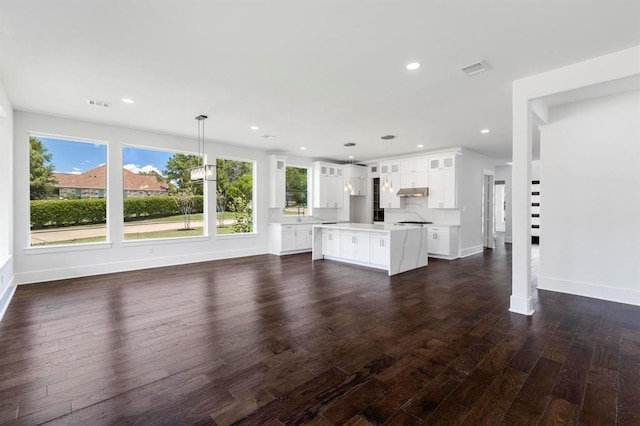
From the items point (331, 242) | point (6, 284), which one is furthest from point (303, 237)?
point (6, 284)

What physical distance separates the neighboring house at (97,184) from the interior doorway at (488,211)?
29.1ft

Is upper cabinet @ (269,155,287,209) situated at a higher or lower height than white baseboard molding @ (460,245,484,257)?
higher

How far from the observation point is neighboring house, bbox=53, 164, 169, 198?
552cm

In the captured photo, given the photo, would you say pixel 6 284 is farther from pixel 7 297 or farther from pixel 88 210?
pixel 88 210

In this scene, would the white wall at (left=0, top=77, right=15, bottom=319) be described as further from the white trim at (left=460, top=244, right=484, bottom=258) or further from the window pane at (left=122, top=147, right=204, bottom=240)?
the white trim at (left=460, top=244, right=484, bottom=258)

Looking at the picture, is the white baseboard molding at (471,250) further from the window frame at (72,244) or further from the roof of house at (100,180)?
the window frame at (72,244)

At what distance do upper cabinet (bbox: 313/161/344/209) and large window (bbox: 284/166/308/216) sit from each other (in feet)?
1.20

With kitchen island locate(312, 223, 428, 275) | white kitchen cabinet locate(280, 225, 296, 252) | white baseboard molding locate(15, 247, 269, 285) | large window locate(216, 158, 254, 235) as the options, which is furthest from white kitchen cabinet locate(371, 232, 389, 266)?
large window locate(216, 158, 254, 235)

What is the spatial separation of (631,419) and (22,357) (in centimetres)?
452

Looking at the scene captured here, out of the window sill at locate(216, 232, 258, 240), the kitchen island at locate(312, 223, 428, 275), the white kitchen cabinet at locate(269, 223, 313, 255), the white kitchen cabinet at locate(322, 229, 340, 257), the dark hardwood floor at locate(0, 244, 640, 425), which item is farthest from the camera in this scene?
the white kitchen cabinet at locate(269, 223, 313, 255)

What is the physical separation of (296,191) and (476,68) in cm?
634

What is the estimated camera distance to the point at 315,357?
2604mm

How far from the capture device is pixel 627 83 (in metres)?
3.36

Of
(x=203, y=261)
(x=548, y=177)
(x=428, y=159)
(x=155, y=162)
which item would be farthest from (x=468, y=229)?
(x=155, y=162)
